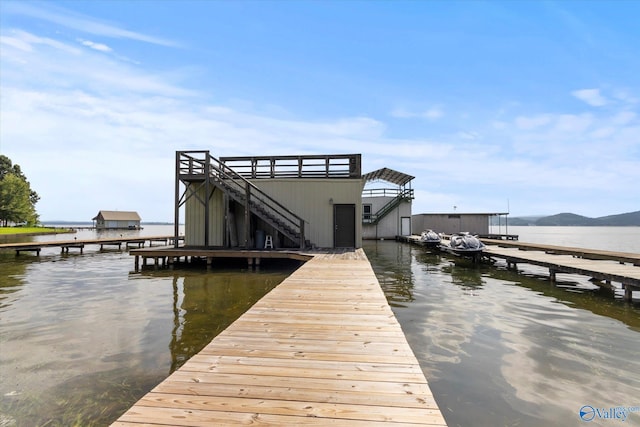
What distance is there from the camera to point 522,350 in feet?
15.9

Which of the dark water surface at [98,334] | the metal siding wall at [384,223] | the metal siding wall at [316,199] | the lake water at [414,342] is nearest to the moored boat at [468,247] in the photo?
the lake water at [414,342]

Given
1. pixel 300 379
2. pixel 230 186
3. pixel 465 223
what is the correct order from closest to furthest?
1. pixel 300 379
2. pixel 230 186
3. pixel 465 223

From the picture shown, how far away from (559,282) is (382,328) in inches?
401

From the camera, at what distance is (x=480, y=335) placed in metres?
5.46

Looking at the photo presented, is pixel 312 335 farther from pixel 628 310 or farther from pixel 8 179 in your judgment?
pixel 8 179

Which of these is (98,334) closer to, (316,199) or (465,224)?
(316,199)

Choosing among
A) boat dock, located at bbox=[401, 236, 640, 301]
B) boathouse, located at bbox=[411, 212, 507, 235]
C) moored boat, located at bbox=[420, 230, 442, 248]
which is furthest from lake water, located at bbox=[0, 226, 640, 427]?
boathouse, located at bbox=[411, 212, 507, 235]

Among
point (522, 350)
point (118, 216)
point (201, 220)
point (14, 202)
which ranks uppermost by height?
point (14, 202)

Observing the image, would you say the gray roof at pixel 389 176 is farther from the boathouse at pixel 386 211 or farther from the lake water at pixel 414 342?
the lake water at pixel 414 342

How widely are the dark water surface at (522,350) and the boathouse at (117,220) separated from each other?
251 feet

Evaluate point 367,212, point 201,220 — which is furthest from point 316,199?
point 367,212

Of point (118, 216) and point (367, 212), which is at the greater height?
point (118, 216)

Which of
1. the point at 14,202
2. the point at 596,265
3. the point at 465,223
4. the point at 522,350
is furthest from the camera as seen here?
the point at 14,202

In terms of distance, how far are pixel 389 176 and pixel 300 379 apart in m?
29.9
